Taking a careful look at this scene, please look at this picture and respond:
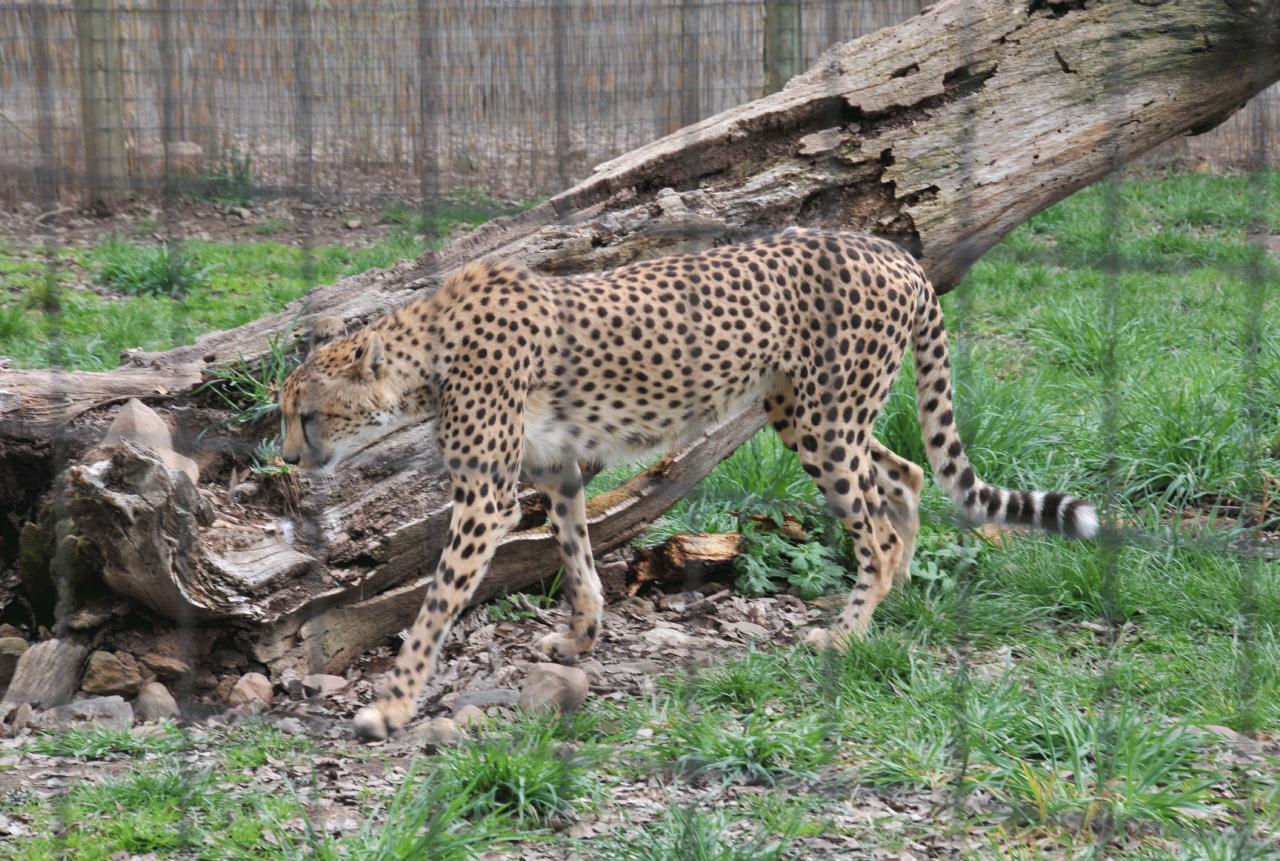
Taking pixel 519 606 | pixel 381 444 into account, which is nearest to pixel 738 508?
pixel 519 606

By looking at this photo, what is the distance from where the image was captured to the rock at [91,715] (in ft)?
8.66

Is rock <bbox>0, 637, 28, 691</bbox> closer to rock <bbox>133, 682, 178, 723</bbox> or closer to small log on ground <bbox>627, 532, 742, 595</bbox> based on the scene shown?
rock <bbox>133, 682, 178, 723</bbox>

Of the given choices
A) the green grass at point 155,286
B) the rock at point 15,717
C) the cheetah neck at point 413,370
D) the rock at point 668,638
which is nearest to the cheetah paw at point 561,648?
the rock at point 668,638

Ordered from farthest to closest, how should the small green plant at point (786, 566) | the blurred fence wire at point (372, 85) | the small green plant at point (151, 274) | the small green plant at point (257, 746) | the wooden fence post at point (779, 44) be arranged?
1. the wooden fence post at point (779, 44)
2. the blurred fence wire at point (372, 85)
3. the small green plant at point (151, 274)
4. the small green plant at point (786, 566)
5. the small green plant at point (257, 746)

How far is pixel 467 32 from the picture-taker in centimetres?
509

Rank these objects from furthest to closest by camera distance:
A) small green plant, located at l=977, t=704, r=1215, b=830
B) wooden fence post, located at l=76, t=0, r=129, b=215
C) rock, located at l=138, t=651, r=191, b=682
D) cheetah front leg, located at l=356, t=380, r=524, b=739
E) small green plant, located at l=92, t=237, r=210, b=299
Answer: wooden fence post, located at l=76, t=0, r=129, b=215 → small green plant, located at l=92, t=237, r=210, b=299 → rock, located at l=138, t=651, r=191, b=682 → cheetah front leg, located at l=356, t=380, r=524, b=739 → small green plant, located at l=977, t=704, r=1215, b=830

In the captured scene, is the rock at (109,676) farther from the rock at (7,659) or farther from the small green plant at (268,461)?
the small green plant at (268,461)

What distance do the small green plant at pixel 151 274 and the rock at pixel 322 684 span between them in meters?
2.44

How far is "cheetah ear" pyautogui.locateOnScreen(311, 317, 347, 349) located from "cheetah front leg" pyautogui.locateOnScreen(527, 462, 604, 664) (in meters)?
0.56

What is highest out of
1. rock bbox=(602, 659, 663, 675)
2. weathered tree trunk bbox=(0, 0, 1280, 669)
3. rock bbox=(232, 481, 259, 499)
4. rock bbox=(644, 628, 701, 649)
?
weathered tree trunk bbox=(0, 0, 1280, 669)

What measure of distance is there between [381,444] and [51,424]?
70 centimetres

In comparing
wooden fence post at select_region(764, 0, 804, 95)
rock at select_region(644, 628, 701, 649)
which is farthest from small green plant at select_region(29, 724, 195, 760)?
wooden fence post at select_region(764, 0, 804, 95)

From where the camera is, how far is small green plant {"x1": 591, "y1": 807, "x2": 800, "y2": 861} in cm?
204

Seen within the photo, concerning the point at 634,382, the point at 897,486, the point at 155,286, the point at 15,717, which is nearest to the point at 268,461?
the point at 15,717
